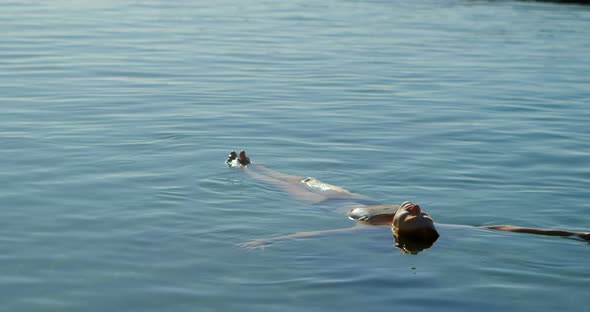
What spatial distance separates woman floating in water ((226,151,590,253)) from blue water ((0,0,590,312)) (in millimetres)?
110

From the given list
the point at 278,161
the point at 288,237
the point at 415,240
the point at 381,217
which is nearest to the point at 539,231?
the point at 415,240

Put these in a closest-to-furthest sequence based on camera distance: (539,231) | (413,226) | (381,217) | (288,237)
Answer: (413,226)
(288,237)
(539,231)
(381,217)

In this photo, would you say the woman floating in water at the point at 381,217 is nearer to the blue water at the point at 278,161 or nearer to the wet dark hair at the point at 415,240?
the wet dark hair at the point at 415,240

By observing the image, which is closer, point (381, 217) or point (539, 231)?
point (539, 231)

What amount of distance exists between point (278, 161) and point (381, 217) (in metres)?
2.74

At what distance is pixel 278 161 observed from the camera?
10.6m

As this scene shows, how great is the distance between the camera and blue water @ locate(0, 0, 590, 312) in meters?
6.67

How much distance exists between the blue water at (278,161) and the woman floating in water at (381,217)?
0.36 feet

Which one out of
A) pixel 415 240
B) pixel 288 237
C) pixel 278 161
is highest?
pixel 278 161

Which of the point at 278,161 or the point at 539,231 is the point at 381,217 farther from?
the point at 278,161

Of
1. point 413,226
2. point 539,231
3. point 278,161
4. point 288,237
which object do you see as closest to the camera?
point 413,226

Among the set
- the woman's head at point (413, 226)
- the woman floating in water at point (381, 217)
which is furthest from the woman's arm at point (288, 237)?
the woman's head at point (413, 226)

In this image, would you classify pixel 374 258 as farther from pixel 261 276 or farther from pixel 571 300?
pixel 571 300

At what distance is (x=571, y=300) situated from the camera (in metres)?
6.51
